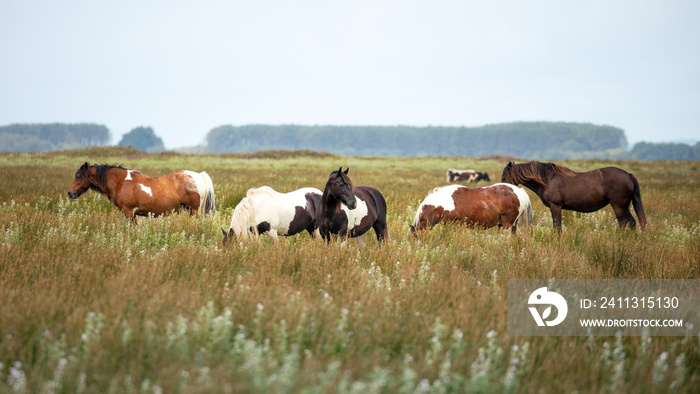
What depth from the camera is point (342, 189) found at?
6.75m

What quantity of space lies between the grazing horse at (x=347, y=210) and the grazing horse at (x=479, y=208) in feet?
4.38

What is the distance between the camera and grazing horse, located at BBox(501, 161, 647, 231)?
9516 mm

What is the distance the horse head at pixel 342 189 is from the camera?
22.1 feet

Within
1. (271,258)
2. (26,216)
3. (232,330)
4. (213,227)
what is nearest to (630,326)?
(232,330)

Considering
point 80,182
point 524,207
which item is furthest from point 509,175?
point 80,182

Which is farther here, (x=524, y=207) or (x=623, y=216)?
(x=623, y=216)

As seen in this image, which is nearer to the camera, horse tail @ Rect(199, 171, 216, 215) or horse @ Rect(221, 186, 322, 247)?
horse @ Rect(221, 186, 322, 247)

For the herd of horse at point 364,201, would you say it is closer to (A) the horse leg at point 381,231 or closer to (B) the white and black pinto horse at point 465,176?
(A) the horse leg at point 381,231

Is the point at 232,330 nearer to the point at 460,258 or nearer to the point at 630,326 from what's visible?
the point at 630,326


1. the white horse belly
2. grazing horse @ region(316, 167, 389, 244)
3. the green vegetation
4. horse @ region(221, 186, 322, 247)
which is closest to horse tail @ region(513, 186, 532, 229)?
grazing horse @ region(316, 167, 389, 244)

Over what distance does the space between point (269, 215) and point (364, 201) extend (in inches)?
61.8

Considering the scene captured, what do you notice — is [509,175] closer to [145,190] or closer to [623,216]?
[623,216]

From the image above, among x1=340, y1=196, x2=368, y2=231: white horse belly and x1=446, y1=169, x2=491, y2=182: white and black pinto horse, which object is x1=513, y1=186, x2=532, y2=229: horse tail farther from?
x1=446, y1=169, x2=491, y2=182: white and black pinto horse

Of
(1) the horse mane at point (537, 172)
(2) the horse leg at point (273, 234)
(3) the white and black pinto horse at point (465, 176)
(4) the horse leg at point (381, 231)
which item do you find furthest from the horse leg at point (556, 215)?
(3) the white and black pinto horse at point (465, 176)
